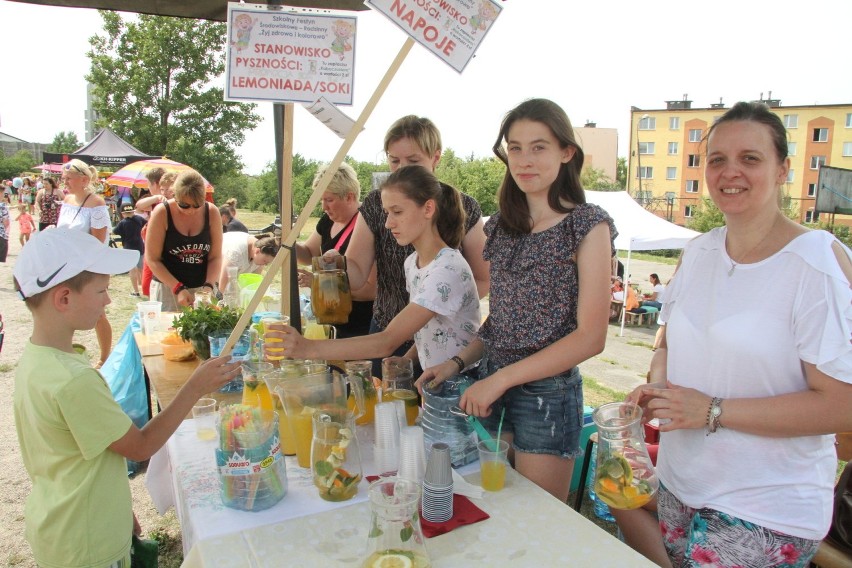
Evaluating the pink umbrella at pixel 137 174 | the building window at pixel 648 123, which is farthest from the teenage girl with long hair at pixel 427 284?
the building window at pixel 648 123

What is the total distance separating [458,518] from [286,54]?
1.68 metres

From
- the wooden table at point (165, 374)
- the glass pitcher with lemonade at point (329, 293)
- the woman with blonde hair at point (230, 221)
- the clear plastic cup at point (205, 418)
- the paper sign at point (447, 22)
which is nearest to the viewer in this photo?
the paper sign at point (447, 22)

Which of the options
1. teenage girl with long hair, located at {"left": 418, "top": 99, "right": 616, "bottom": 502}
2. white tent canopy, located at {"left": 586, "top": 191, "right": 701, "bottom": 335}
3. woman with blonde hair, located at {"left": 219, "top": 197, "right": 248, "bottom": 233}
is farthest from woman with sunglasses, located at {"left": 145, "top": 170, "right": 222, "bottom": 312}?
white tent canopy, located at {"left": 586, "top": 191, "right": 701, "bottom": 335}

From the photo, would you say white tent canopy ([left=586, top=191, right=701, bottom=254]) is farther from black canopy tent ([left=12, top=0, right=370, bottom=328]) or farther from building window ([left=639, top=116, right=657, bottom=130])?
building window ([left=639, top=116, right=657, bottom=130])

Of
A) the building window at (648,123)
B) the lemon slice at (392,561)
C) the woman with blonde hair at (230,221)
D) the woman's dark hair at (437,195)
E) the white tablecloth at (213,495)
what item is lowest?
the white tablecloth at (213,495)

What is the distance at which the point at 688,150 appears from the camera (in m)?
47.2

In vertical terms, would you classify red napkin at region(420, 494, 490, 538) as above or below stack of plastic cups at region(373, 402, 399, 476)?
below

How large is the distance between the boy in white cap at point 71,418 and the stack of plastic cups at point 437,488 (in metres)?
0.78

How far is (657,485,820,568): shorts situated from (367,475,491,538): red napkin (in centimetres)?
54

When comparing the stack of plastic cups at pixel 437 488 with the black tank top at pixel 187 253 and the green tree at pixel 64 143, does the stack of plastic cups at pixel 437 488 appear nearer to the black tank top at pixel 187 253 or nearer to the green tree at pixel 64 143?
the black tank top at pixel 187 253

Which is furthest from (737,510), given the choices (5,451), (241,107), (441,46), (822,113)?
(822,113)

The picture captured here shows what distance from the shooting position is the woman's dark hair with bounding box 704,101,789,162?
145 cm

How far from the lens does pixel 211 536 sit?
1335 millimetres

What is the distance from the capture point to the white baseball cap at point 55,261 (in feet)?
5.07
